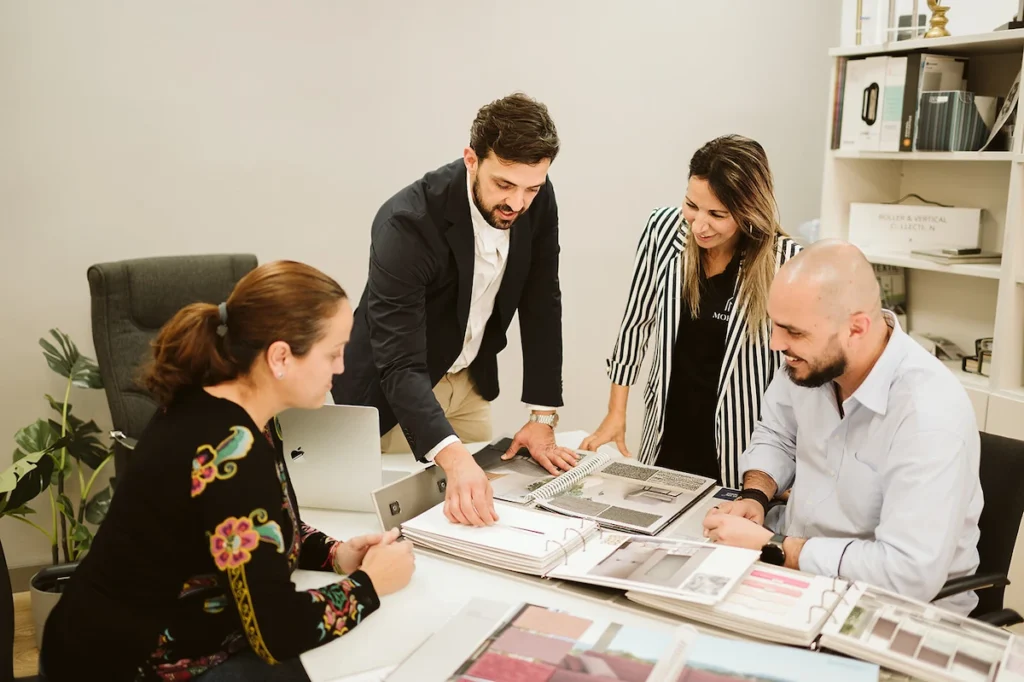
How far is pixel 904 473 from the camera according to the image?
1507 mm

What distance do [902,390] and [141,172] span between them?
248 cm

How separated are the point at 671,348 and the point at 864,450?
664 mm

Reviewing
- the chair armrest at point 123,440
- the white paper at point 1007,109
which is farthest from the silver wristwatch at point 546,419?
the white paper at point 1007,109

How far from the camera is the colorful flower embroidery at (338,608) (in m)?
1.33

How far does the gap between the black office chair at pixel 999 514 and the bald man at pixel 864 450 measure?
0.06 metres

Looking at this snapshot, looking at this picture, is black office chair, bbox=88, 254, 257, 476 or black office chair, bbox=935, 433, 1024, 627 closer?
black office chair, bbox=935, 433, 1024, 627

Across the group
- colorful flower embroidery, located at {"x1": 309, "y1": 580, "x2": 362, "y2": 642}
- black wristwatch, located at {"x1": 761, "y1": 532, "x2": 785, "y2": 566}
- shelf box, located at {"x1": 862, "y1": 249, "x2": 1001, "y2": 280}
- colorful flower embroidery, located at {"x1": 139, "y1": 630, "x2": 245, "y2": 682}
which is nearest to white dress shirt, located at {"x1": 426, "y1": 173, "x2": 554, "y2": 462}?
black wristwatch, located at {"x1": 761, "y1": 532, "x2": 785, "y2": 566}

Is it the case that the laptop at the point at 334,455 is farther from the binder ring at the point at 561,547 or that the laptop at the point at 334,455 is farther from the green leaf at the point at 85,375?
the green leaf at the point at 85,375

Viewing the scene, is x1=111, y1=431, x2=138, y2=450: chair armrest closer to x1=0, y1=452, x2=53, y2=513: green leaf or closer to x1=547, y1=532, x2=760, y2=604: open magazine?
x1=0, y1=452, x2=53, y2=513: green leaf

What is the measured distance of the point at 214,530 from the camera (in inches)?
49.6

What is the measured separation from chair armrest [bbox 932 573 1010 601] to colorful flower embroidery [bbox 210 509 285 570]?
1.13 metres

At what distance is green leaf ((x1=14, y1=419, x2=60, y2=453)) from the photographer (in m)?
2.62

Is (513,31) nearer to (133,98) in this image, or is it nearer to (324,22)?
(324,22)

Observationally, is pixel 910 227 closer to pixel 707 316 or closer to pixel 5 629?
pixel 707 316
